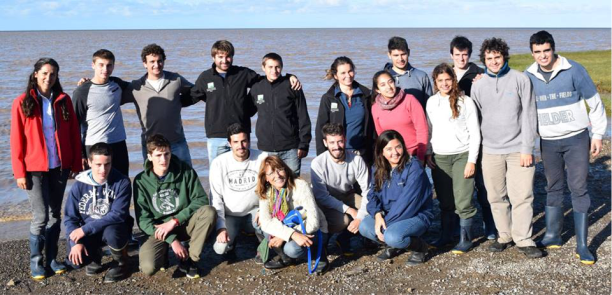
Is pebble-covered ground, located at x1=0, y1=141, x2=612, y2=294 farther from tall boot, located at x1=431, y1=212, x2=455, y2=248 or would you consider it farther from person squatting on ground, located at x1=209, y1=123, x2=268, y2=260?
person squatting on ground, located at x1=209, y1=123, x2=268, y2=260

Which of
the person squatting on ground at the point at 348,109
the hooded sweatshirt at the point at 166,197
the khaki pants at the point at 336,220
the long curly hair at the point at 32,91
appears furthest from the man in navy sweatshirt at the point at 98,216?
the person squatting on ground at the point at 348,109

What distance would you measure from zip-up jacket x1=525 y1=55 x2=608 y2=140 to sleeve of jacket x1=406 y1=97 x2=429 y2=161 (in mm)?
1080

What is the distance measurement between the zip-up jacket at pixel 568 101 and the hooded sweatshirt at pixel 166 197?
3386 mm

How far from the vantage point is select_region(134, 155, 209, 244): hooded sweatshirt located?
219 inches

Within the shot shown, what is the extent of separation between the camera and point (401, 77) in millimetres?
6355

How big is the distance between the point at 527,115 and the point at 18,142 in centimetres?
470

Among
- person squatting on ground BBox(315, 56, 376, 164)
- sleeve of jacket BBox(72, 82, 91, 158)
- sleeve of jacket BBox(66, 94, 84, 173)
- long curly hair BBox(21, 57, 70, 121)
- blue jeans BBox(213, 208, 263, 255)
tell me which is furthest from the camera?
person squatting on ground BBox(315, 56, 376, 164)

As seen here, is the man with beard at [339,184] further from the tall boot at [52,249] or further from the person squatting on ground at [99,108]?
the tall boot at [52,249]

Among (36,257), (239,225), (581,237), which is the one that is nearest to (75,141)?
(36,257)

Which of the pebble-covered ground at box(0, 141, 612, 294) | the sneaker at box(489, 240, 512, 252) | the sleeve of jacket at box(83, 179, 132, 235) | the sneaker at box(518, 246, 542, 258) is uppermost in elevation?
the sleeve of jacket at box(83, 179, 132, 235)

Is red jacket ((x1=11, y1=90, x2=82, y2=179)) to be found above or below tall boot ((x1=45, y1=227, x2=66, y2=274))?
above

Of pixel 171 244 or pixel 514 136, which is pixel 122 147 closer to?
pixel 171 244

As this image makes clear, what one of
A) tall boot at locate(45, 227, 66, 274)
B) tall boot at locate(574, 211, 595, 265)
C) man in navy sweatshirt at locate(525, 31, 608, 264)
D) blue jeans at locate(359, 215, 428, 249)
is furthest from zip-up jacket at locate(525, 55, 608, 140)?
tall boot at locate(45, 227, 66, 274)

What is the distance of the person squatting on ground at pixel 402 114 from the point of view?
19.0ft
